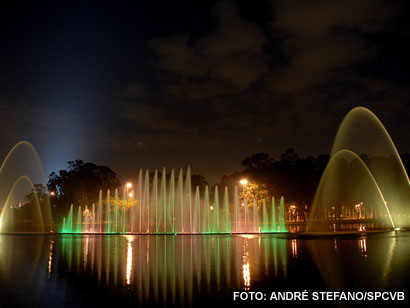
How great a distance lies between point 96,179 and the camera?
84938mm

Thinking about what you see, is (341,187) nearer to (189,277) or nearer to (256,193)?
(256,193)

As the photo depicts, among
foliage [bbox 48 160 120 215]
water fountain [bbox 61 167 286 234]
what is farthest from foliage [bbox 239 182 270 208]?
foliage [bbox 48 160 120 215]

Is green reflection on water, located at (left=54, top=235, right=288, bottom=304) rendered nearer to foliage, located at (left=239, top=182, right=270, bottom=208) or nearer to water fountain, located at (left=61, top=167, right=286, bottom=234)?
water fountain, located at (left=61, top=167, right=286, bottom=234)

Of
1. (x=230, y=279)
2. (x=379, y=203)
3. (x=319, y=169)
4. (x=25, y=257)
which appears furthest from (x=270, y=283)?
(x=379, y=203)

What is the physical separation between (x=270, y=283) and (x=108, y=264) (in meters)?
7.42

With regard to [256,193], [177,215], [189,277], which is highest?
[256,193]

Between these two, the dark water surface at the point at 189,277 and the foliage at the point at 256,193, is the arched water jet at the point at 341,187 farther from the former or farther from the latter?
the dark water surface at the point at 189,277

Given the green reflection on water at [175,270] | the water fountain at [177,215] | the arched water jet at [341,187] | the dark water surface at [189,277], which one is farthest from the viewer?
the arched water jet at [341,187]

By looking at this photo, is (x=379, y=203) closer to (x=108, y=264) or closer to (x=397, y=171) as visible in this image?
(x=397, y=171)

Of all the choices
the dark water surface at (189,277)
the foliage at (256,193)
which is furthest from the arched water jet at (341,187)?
the dark water surface at (189,277)

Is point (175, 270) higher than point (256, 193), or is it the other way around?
point (256, 193)

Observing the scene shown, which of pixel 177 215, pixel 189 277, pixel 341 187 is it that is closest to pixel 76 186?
pixel 177 215

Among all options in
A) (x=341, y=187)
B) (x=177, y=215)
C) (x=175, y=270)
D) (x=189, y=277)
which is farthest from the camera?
(x=341, y=187)

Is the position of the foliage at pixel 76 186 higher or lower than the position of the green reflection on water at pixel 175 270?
higher
